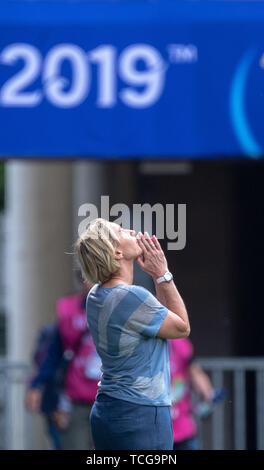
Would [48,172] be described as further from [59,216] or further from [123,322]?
[123,322]

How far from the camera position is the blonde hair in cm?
320

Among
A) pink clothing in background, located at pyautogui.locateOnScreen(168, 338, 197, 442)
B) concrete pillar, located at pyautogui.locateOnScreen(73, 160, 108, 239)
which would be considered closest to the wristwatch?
pink clothing in background, located at pyautogui.locateOnScreen(168, 338, 197, 442)

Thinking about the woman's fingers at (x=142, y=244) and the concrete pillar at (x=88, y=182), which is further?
the concrete pillar at (x=88, y=182)

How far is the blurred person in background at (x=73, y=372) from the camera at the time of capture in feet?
19.0

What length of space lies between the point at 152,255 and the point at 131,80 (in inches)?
121

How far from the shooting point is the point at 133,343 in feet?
10.6

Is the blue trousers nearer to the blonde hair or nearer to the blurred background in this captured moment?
the blonde hair

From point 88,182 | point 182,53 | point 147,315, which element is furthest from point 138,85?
point 147,315

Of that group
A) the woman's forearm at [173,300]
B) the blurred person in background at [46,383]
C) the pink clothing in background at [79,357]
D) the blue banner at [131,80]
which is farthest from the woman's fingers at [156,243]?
the blue banner at [131,80]

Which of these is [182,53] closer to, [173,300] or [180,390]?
[180,390]

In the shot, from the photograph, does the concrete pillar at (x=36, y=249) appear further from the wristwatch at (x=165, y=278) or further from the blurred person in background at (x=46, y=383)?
the wristwatch at (x=165, y=278)

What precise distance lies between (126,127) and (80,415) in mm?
1915

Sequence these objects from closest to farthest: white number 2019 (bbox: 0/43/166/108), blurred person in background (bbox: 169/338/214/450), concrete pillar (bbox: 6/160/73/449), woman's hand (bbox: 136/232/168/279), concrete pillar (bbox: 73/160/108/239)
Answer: woman's hand (bbox: 136/232/168/279) → blurred person in background (bbox: 169/338/214/450) → white number 2019 (bbox: 0/43/166/108) → concrete pillar (bbox: 73/160/108/239) → concrete pillar (bbox: 6/160/73/449)

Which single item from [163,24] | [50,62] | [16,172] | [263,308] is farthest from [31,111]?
[263,308]
